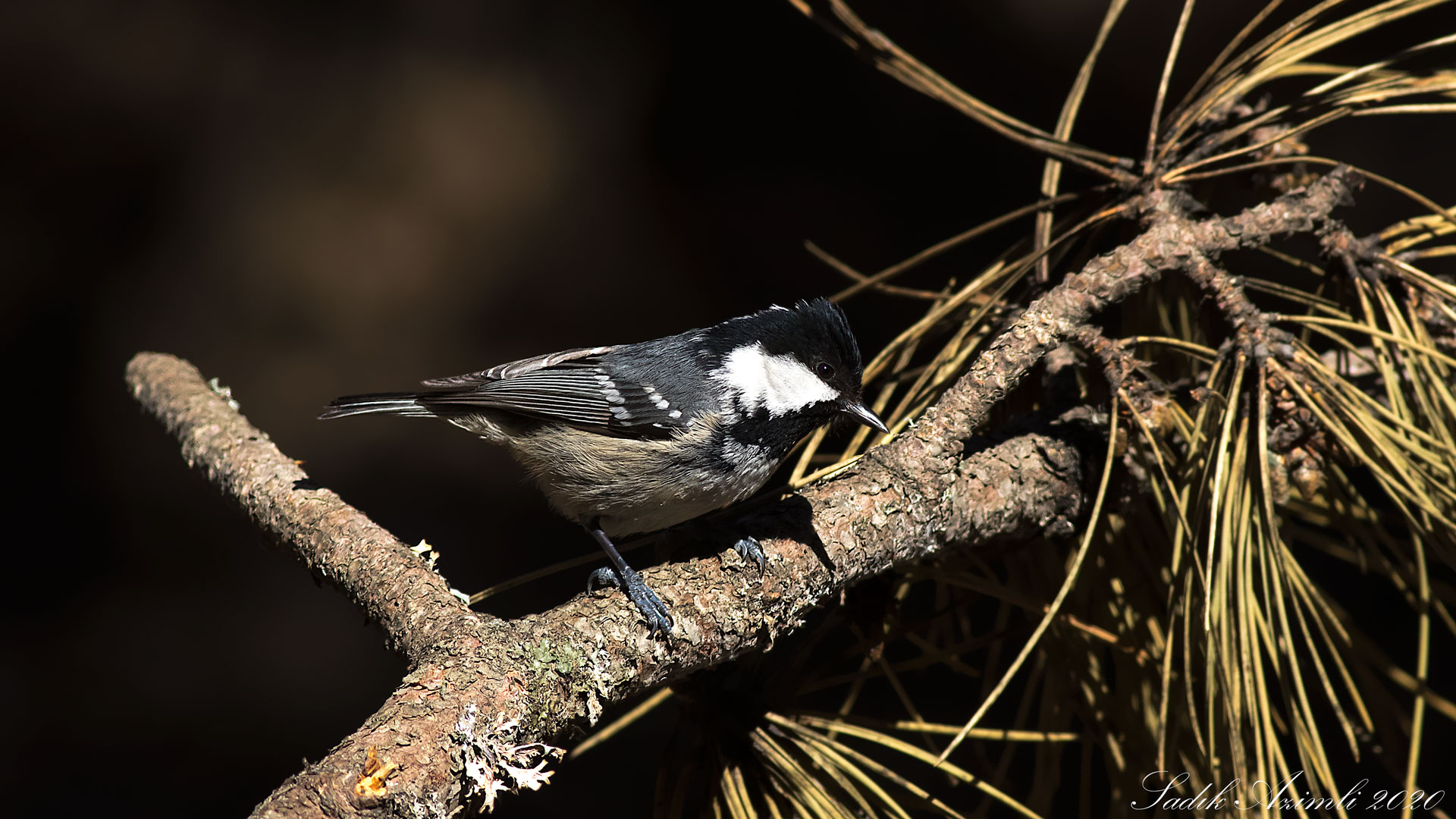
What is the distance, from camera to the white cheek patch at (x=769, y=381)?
1.70 m

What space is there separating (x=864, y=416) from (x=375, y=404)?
3.39ft

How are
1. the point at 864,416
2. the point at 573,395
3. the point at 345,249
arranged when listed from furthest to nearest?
the point at 345,249
the point at 573,395
the point at 864,416

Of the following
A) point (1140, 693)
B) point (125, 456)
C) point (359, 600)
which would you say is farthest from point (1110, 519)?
point (125, 456)

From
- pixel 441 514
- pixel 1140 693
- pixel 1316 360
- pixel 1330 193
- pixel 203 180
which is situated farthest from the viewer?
pixel 441 514

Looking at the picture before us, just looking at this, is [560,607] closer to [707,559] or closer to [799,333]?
[707,559]

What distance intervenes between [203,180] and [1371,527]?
3009 millimetres

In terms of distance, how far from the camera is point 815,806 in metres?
1.25

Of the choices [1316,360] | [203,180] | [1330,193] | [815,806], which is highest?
[203,180]

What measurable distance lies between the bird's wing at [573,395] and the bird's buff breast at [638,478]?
0.03 meters

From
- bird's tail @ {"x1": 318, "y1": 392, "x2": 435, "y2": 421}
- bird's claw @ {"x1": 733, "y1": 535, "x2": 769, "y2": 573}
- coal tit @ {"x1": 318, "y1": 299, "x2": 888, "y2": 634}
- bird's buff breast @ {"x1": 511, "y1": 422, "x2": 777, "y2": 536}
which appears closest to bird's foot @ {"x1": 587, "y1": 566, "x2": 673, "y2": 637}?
bird's claw @ {"x1": 733, "y1": 535, "x2": 769, "y2": 573}

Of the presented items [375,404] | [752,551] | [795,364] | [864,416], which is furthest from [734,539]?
[375,404]

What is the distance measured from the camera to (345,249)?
9.42 feet

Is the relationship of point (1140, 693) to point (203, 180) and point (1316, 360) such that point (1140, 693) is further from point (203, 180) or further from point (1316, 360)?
point (203, 180)

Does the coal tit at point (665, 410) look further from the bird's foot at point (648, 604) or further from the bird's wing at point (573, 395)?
the bird's foot at point (648, 604)
